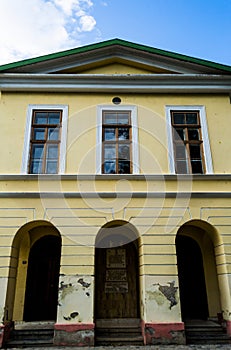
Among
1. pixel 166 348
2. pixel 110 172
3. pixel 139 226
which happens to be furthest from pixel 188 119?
pixel 166 348

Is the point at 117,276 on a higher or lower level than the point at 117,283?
higher

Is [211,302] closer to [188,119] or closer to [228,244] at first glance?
[228,244]

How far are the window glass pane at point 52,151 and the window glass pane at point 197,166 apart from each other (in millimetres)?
4119

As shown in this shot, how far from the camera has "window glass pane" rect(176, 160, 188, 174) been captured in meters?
8.49

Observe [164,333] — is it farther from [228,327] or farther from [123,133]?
[123,133]

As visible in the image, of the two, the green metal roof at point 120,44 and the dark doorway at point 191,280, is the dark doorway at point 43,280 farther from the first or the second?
the green metal roof at point 120,44

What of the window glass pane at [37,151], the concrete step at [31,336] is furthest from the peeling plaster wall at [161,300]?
the window glass pane at [37,151]

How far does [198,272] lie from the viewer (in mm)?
8898

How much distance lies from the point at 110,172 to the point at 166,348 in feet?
15.2

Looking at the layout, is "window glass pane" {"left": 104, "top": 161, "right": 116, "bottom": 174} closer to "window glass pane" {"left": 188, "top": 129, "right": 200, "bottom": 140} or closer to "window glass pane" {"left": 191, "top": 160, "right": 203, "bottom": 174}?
"window glass pane" {"left": 191, "top": 160, "right": 203, "bottom": 174}

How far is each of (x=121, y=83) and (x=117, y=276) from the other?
6042 millimetres

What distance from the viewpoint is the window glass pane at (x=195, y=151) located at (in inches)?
342

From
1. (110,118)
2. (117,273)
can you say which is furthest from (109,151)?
(117,273)

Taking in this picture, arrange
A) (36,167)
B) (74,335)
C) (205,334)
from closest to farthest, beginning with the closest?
(74,335)
(205,334)
(36,167)
